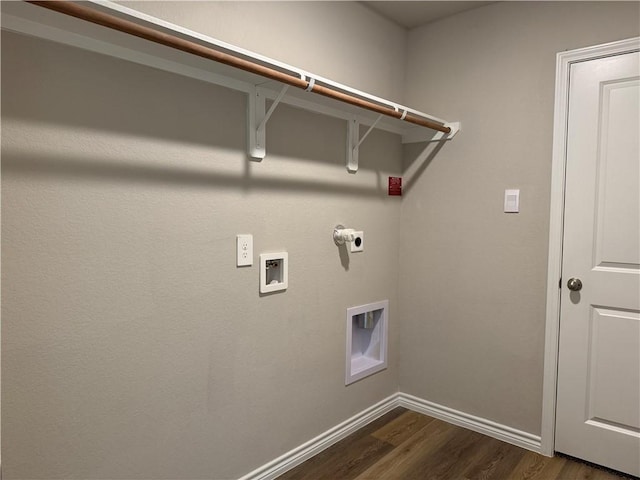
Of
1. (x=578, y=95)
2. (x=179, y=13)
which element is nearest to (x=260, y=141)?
(x=179, y=13)

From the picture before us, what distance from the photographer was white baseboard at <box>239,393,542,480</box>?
2.03 metres

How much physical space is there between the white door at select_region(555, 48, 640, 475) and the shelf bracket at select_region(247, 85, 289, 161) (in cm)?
146

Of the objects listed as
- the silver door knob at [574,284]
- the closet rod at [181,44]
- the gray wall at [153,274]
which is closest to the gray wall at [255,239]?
the gray wall at [153,274]

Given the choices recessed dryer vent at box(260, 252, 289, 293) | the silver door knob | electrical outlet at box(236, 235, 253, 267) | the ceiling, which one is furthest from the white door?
electrical outlet at box(236, 235, 253, 267)

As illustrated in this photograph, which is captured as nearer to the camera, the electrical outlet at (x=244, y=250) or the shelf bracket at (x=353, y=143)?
the electrical outlet at (x=244, y=250)

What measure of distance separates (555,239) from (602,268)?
0.24 meters

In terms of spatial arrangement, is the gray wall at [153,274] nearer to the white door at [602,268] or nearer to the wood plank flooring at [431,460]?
the wood plank flooring at [431,460]

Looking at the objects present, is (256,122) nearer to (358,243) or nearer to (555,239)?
(358,243)

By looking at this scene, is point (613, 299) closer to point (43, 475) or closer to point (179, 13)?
point (179, 13)

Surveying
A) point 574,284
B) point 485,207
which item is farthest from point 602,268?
point 485,207

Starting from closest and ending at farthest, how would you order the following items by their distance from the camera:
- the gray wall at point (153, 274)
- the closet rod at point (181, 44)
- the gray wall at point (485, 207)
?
the closet rod at point (181, 44)
the gray wall at point (153, 274)
the gray wall at point (485, 207)

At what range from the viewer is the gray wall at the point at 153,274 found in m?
1.27

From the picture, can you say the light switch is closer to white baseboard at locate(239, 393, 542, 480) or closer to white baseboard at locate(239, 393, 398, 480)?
white baseboard at locate(239, 393, 542, 480)

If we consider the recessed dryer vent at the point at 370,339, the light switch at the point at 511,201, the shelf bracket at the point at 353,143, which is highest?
the shelf bracket at the point at 353,143
